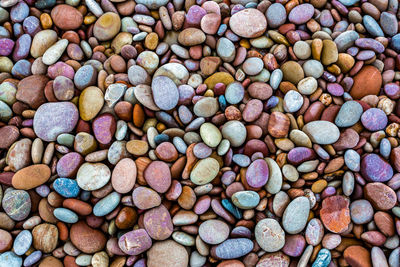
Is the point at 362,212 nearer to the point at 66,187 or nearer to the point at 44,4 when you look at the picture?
the point at 66,187

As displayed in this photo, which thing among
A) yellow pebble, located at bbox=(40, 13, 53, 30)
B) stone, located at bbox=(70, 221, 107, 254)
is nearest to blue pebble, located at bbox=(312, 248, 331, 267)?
stone, located at bbox=(70, 221, 107, 254)

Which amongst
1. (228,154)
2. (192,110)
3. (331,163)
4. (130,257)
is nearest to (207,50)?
(192,110)

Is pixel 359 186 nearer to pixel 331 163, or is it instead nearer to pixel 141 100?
pixel 331 163

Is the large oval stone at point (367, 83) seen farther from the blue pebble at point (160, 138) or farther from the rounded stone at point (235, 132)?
the blue pebble at point (160, 138)

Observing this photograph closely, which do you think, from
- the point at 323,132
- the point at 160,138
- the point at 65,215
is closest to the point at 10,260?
the point at 65,215

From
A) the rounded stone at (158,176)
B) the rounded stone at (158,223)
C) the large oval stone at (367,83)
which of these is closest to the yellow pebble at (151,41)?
the rounded stone at (158,176)

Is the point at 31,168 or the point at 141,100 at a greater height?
the point at 141,100
